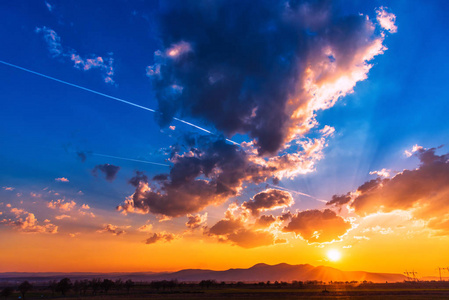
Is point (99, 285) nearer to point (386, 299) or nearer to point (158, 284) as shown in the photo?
point (158, 284)

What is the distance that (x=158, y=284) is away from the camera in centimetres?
19862

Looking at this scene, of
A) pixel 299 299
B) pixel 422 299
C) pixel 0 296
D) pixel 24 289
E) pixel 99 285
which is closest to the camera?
pixel 422 299

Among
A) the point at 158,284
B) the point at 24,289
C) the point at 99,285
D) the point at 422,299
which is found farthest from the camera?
the point at 158,284

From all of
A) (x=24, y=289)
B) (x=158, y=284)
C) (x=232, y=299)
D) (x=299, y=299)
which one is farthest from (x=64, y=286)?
(x=299, y=299)

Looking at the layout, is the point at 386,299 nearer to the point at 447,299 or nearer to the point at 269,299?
the point at 447,299

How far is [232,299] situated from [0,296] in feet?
436

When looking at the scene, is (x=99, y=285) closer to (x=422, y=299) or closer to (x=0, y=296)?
(x=0, y=296)

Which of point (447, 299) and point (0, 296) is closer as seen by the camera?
point (447, 299)

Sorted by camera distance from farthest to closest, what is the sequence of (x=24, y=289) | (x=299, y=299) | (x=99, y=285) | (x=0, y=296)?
(x=99, y=285) → (x=0, y=296) → (x=24, y=289) → (x=299, y=299)

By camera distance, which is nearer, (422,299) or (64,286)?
(422,299)

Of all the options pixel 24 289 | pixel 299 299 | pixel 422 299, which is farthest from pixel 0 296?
pixel 422 299

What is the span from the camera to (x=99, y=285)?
596 ft

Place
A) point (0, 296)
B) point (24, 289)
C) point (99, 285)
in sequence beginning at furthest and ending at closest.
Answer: point (99, 285)
point (0, 296)
point (24, 289)

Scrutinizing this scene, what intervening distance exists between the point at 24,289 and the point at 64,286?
61.0 feet
